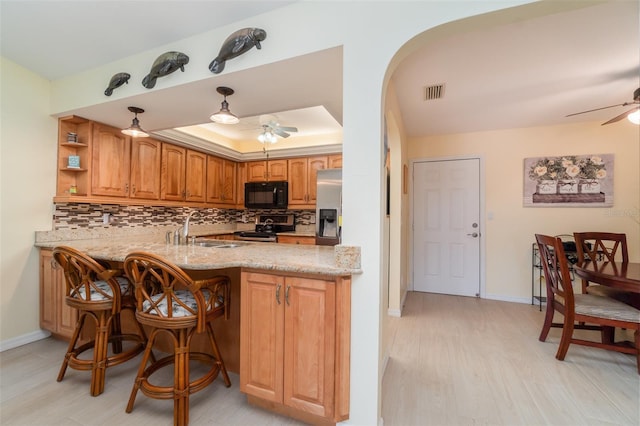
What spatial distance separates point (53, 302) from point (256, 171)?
118 inches

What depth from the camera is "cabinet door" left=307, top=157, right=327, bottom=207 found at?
14.0 feet

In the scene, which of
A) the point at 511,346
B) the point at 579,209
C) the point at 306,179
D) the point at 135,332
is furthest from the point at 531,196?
the point at 135,332

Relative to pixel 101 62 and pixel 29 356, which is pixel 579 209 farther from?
pixel 29 356

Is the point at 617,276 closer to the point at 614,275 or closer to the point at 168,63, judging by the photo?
the point at 614,275

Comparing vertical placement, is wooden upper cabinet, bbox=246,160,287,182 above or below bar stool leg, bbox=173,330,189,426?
A: above

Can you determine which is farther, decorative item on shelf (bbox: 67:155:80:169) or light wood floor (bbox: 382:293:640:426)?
decorative item on shelf (bbox: 67:155:80:169)

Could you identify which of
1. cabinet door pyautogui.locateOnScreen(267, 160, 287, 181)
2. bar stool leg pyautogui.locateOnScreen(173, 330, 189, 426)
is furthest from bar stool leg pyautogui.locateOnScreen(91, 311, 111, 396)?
cabinet door pyautogui.locateOnScreen(267, 160, 287, 181)

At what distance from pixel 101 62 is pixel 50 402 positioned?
247 centimetres

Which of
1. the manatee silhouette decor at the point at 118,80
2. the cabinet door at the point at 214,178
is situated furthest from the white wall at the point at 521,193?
the manatee silhouette decor at the point at 118,80

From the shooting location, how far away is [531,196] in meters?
3.70

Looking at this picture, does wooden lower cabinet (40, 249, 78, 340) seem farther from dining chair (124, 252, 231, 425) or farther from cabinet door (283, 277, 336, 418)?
cabinet door (283, 277, 336, 418)

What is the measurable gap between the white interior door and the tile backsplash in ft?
5.79

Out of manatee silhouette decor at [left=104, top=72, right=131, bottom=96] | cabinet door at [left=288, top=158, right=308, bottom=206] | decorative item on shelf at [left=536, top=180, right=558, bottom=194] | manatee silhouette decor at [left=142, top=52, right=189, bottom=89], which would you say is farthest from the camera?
cabinet door at [left=288, top=158, right=308, bottom=206]

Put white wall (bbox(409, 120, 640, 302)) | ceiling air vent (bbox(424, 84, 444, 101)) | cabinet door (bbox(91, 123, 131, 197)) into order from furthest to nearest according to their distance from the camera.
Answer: white wall (bbox(409, 120, 640, 302)) → cabinet door (bbox(91, 123, 131, 197)) → ceiling air vent (bbox(424, 84, 444, 101))
